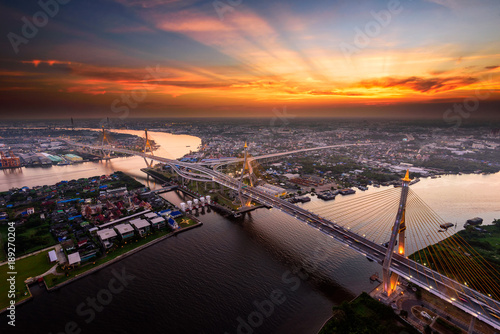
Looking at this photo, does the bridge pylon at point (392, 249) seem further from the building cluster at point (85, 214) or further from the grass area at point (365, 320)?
the building cluster at point (85, 214)

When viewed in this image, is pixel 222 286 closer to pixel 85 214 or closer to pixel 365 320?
pixel 365 320

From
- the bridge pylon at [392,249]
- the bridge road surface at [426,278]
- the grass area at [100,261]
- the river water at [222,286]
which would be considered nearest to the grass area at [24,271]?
the river water at [222,286]

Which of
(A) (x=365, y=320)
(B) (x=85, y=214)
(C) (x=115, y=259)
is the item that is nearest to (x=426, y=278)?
(A) (x=365, y=320)

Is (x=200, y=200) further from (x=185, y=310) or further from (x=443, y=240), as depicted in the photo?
(x=443, y=240)

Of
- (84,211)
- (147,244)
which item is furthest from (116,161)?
(147,244)

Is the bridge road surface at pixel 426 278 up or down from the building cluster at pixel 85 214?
up

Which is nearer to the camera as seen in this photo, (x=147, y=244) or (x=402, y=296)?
(x=402, y=296)
